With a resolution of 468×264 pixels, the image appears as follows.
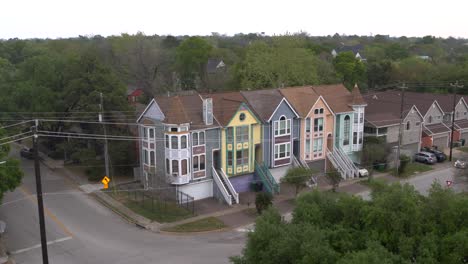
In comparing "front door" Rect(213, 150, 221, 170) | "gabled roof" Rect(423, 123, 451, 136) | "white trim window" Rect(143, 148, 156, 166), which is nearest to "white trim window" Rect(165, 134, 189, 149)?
"white trim window" Rect(143, 148, 156, 166)

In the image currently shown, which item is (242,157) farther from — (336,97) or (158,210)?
(336,97)

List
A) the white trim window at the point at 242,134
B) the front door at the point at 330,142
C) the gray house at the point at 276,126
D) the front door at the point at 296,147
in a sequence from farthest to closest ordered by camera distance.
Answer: the front door at the point at 330,142 → the front door at the point at 296,147 → the gray house at the point at 276,126 → the white trim window at the point at 242,134

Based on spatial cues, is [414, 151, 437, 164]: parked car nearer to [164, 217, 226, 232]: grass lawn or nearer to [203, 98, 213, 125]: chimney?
[203, 98, 213, 125]: chimney

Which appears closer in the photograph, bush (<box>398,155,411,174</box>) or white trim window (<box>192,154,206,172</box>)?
white trim window (<box>192,154,206,172</box>)

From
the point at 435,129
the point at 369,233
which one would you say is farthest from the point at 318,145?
the point at 369,233

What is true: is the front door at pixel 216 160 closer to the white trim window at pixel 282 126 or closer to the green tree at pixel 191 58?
the white trim window at pixel 282 126

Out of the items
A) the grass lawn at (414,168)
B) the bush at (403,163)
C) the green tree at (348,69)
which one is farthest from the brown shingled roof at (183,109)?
the green tree at (348,69)
